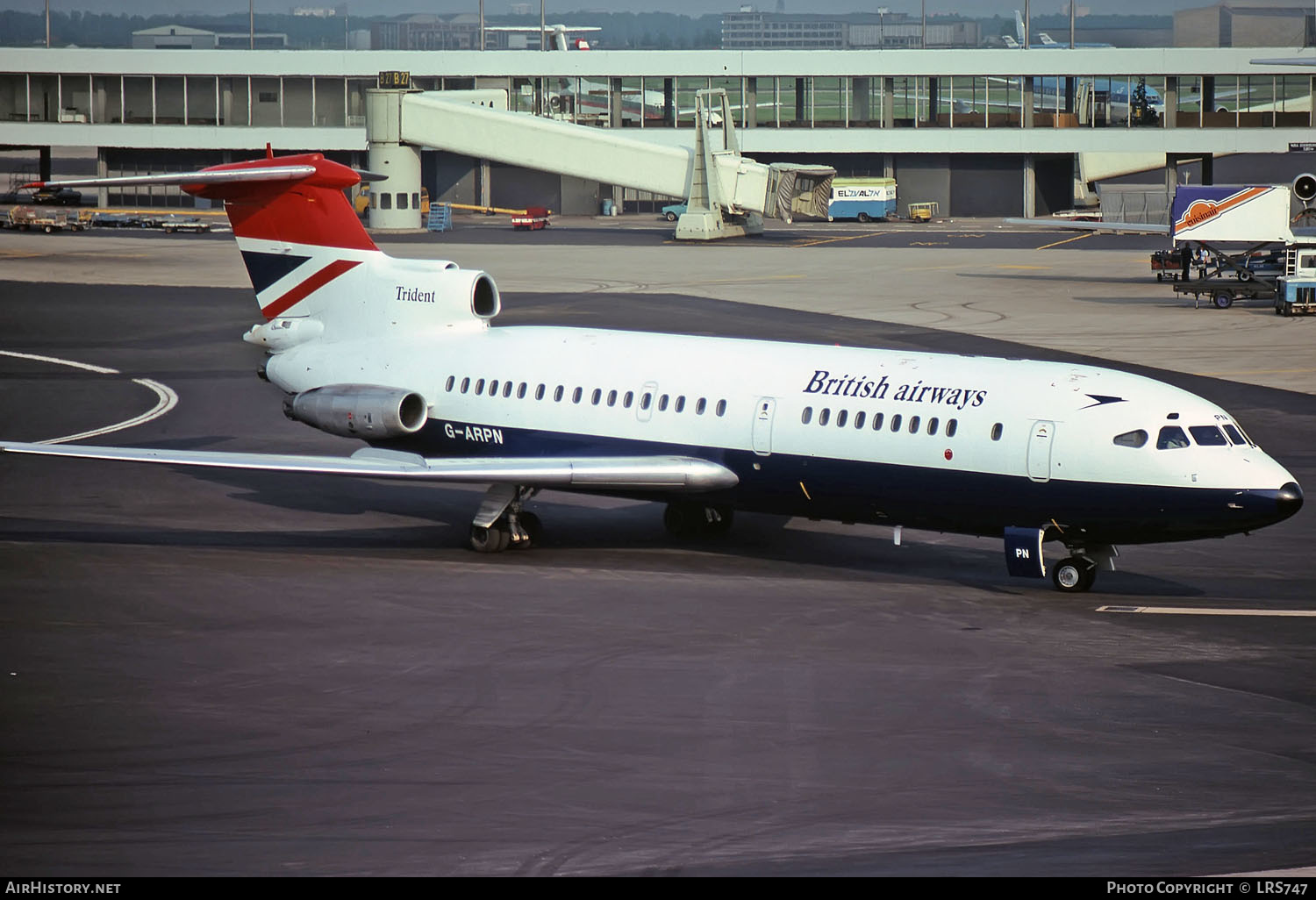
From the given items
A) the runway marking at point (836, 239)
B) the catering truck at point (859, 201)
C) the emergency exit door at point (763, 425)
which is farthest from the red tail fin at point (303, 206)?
the catering truck at point (859, 201)

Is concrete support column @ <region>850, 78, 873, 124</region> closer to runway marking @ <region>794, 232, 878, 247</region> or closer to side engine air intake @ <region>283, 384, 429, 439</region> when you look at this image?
runway marking @ <region>794, 232, 878, 247</region>

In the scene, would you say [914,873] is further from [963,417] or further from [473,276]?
[473,276]

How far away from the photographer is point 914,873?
1363cm

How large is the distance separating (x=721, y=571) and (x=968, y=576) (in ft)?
12.9

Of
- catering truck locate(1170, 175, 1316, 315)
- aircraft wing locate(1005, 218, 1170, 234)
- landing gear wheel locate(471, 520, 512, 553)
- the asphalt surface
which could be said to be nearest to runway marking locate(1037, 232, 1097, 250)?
aircraft wing locate(1005, 218, 1170, 234)

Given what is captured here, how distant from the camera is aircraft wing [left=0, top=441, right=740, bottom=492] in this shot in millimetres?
26391

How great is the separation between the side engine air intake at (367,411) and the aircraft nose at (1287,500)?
14324 millimetres

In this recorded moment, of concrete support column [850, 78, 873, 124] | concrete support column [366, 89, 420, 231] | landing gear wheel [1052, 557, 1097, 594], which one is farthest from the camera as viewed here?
concrete support column [850, 78, 873, 124]

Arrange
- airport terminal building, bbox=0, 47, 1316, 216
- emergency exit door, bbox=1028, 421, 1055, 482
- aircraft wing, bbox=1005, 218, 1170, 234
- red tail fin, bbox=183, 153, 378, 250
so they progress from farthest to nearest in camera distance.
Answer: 1. airport terminal building, bbox=0, 47, 1316, 216
2. aircraft wing, bbox=1005, 218, 1170, 234
3. red tail fin, bbox=183, 153, 378, 250
4. emergency exit door, bbox=1028, 421, 1055, 482

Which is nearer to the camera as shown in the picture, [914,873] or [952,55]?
[914,873]

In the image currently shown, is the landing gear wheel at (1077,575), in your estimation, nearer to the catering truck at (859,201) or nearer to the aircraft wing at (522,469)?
the aircraft wing at (522,469)

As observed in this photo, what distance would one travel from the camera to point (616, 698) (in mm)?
19219

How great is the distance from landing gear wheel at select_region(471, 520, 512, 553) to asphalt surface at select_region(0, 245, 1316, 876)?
27cm

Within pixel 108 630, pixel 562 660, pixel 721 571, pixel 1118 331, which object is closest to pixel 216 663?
pixel 108 630
